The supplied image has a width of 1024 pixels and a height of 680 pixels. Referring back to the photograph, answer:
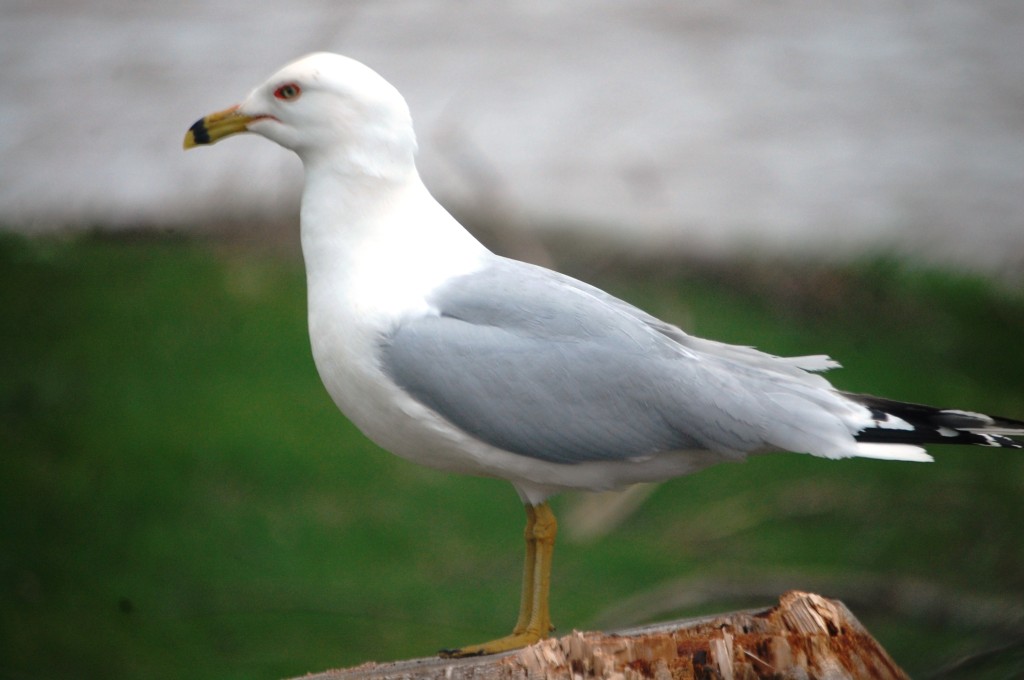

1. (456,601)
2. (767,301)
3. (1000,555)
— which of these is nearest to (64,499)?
(456,601)

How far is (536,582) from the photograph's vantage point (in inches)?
73.9

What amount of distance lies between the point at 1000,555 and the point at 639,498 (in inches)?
40.6

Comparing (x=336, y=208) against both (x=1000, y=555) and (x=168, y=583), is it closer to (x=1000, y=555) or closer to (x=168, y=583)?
(x=168, y=583)

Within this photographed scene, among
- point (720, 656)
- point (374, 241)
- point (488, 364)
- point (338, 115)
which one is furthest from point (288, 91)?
point (720, 656)

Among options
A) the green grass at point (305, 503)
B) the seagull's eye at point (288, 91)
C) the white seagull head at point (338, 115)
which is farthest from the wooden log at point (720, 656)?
the green grass at point (305, 503)

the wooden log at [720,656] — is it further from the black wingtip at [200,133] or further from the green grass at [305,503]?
the green grass at [305,503]

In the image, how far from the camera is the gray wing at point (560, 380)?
1.72 m

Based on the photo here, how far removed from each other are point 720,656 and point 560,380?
473 mm

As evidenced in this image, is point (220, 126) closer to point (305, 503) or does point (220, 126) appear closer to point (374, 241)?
point (374, 241)

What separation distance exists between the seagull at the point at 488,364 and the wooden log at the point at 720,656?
0.26 m

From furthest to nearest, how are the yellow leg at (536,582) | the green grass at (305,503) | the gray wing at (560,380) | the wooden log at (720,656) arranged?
1. the green grass at (305,503)
2. the yellow leg at (536,582)
3. the gray wing at (560,380)
4. the wooden log at (720,656)

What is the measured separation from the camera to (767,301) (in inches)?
166

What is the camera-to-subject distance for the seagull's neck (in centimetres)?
176

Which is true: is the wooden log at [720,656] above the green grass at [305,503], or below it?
above
